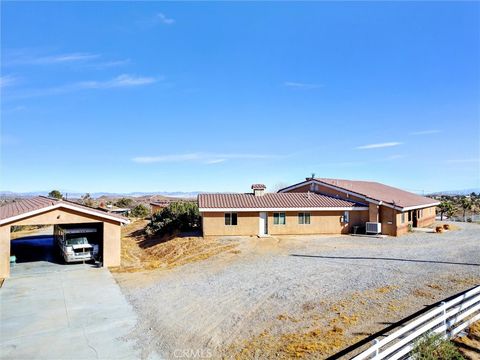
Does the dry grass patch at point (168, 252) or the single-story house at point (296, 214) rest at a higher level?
the single-story house at point (296, 214)

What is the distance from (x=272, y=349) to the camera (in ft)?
31.8

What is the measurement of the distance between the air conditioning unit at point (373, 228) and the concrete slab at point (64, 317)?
870 inches

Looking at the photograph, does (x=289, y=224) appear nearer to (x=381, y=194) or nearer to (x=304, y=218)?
(x=304, y=218)

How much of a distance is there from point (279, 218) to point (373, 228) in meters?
8.25

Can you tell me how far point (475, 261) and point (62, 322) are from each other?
20.8m

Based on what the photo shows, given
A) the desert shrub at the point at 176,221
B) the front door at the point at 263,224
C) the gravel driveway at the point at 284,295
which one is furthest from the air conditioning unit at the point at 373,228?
the desert shrub at the point at 176,221

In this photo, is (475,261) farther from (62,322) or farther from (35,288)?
(35,288)

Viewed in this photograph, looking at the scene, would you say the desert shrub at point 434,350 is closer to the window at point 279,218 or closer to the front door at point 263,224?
the front door at point 263,224

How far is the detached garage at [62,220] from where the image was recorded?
18.5 metres

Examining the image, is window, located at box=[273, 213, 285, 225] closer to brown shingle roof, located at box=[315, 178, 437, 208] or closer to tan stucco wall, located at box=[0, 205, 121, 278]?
brown shingle roof, located at box=[315, 178, 437, 208]

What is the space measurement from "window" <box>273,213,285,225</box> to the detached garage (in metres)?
13.5

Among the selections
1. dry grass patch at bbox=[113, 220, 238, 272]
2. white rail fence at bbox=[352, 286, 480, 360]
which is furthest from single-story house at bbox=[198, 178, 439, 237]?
white rail fence at bbox=[352, 286, 480, 360]

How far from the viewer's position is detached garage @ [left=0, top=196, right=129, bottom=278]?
1848 centimetres

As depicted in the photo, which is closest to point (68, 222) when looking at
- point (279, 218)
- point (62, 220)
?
point (62, 220)
